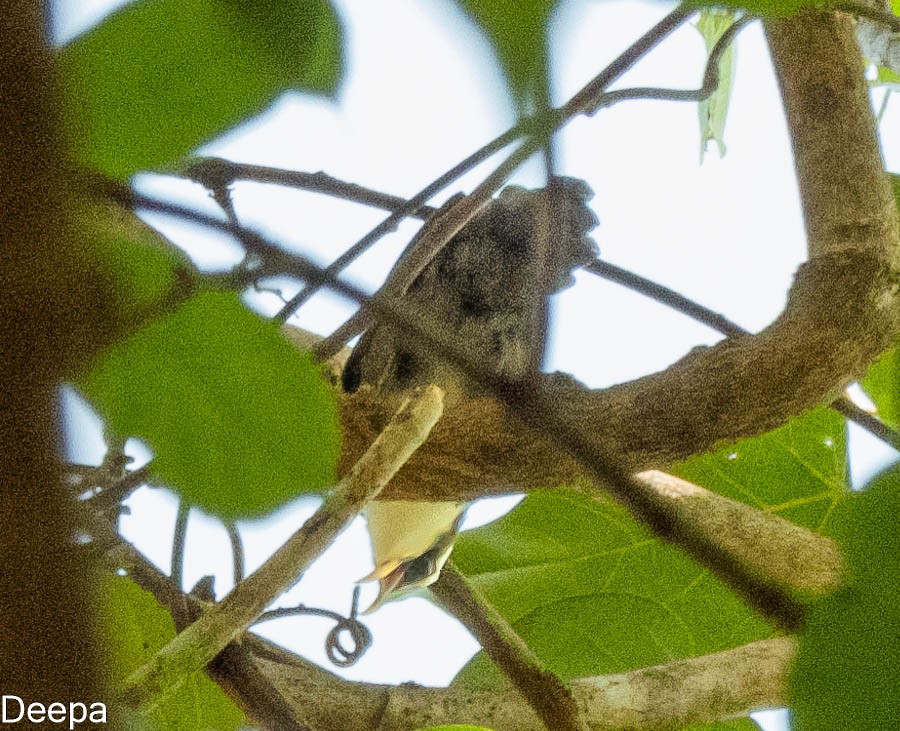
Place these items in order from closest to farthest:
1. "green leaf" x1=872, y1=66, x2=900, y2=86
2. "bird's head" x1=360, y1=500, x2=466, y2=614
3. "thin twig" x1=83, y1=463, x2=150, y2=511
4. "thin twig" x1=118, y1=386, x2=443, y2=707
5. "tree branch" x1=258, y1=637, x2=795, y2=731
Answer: "thin twig" x1=118, y1=386, x2=443, y2=707, "thin twig" x1=83, y1=463, x2=150, y2=511, "tree branch" x1=258, y1=637, x2=795, y2=731, "bird's head" x1=360, y1=500, x2=466, y2=614, "green leaf" x1=872, y1=66, x2=900, y2=86

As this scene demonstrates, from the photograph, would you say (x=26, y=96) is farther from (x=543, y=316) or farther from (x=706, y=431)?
(x=706, y=431)

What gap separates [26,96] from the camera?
17 centimetres

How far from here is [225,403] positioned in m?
0.20

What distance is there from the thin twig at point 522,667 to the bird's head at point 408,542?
7cm

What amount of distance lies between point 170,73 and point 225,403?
66 millimetres

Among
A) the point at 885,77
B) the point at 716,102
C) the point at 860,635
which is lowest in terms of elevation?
the point at 860,635

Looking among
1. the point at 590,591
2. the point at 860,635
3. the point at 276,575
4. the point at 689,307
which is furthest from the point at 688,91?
the point at 590,591

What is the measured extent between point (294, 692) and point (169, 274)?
0.71m

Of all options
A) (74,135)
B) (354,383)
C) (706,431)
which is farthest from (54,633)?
(354,383)

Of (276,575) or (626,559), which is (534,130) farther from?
(626,559)

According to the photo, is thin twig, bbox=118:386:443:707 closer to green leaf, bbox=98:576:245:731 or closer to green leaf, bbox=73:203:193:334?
green leaf, bbox=73:203:193:334

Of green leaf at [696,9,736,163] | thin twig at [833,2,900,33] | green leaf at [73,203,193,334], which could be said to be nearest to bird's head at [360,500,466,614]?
green leaf at [696,9,736,163]

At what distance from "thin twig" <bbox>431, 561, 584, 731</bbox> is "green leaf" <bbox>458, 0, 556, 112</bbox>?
2.02 feet

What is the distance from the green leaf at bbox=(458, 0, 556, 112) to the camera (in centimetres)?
15
